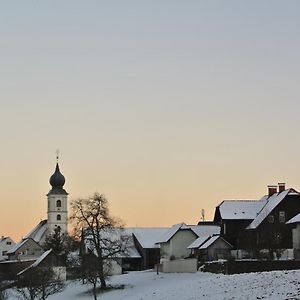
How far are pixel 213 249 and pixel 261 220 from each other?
231 inches

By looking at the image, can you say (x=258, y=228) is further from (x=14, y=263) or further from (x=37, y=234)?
(x=37, y=234)

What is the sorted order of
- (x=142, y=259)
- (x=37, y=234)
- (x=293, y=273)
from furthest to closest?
(x=37, y=234)
(x=142, y=259)
(x=293, y=273)

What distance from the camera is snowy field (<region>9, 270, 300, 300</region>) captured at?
152 ft

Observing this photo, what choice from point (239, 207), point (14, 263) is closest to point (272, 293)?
point (239, 207)

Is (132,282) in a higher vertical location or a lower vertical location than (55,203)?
lower

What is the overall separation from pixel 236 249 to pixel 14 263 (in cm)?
4985

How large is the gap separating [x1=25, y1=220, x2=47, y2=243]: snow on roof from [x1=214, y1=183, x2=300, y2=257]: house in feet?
226

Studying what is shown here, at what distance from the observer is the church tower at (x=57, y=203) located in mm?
160500

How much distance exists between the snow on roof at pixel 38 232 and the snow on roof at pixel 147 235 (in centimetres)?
4003

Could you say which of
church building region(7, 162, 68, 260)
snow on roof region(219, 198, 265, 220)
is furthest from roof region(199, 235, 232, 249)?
church building region(7, 162, 68, 260)

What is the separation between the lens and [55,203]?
161125mm

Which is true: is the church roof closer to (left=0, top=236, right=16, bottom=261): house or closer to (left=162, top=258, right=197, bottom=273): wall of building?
(left=0, top=236, right=16, bottom=261): house

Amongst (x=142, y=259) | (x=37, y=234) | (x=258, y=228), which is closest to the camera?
(x=258, y=228)

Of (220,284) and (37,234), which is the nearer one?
(220,284)
